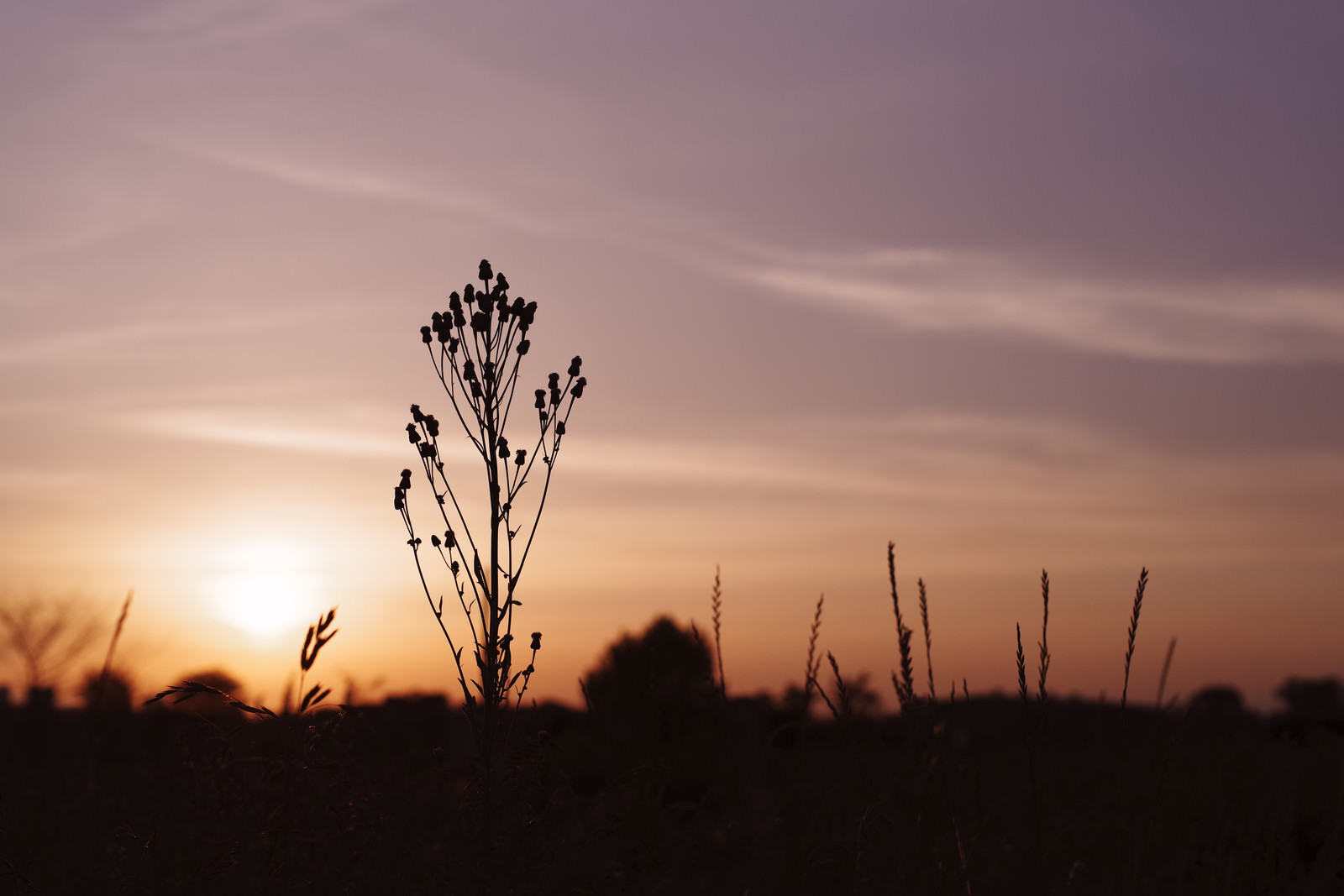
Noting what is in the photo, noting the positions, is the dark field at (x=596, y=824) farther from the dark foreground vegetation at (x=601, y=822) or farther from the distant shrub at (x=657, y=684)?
the distant shrub at (x=657, y=684)

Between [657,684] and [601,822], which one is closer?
[601,822]

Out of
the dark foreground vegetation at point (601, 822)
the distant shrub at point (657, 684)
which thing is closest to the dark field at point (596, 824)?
the dark foreground vegetation at point (601, 822)

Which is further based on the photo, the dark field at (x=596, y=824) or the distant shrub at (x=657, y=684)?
the distant shrub at (x=657, y=684)

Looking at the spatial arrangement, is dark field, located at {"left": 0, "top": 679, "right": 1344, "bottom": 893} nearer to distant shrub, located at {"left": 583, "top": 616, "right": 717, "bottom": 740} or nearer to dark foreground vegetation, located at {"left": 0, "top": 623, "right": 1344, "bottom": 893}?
dark foreground vegetation, located at {"left": 0, "top": 623, "right": 1344, "bottom": 893}

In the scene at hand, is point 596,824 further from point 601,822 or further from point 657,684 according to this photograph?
point 657,684

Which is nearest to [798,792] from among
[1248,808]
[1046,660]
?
[1046,660]

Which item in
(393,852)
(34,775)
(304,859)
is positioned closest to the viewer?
(393,852)

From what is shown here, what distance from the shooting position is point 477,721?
11.4 ft

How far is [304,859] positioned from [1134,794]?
358 cm

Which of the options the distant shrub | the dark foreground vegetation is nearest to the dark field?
the dark foreground vegetation

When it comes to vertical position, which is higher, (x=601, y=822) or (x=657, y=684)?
(x=657, y=684)

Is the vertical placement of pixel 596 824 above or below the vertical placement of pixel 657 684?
below

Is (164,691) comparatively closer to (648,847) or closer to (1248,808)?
(648,847)

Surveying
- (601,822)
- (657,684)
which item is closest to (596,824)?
(601,822)
